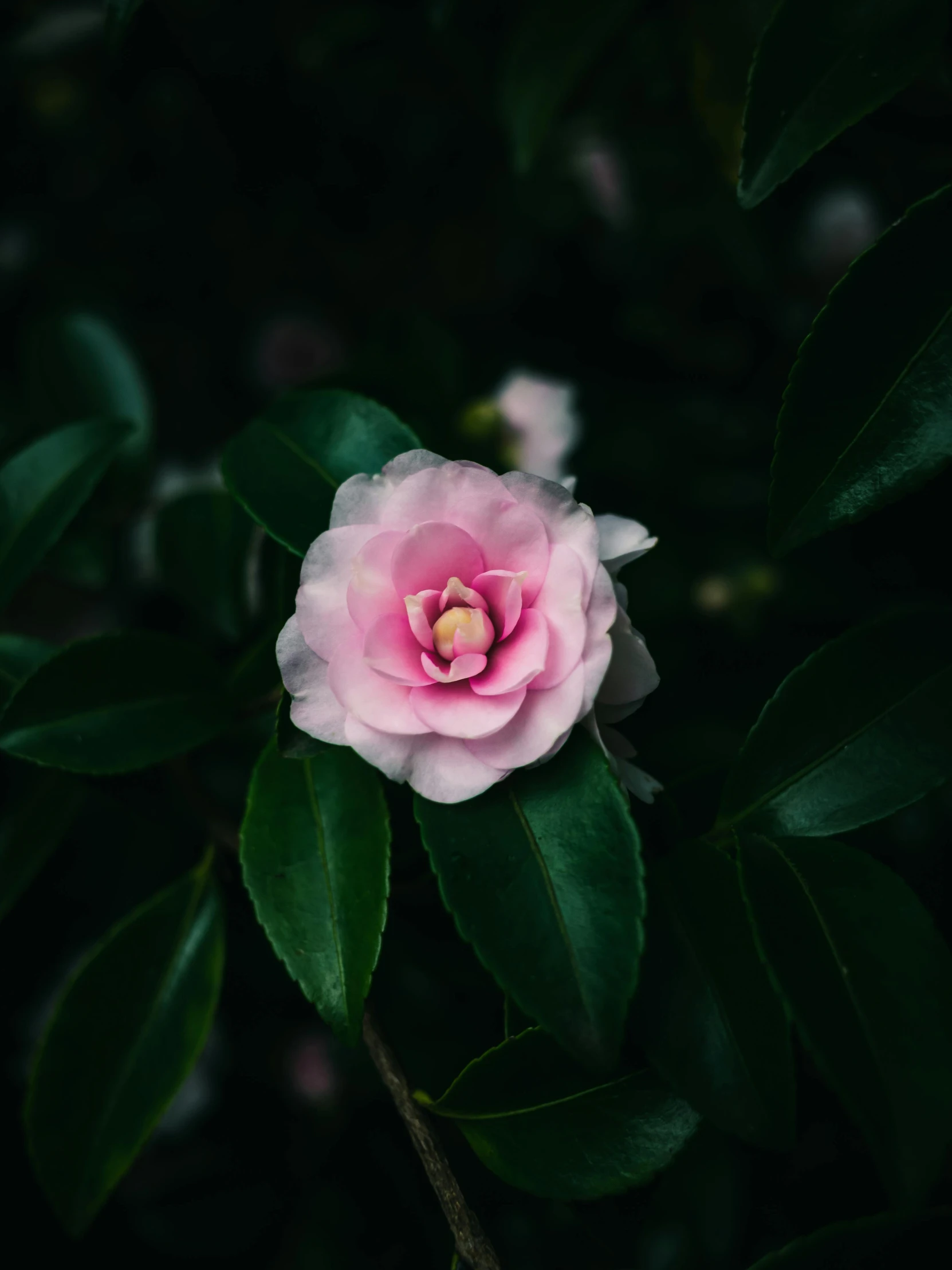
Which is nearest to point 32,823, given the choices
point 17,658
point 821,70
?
point 17,658

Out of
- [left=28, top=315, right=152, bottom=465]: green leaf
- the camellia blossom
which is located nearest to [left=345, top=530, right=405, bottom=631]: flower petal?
the camellia blossom

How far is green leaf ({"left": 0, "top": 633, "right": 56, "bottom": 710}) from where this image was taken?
0.65 metres

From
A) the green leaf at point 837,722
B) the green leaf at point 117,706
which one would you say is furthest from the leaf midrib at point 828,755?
the green leaf at point 117,706

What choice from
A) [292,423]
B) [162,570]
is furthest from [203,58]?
[292,423]

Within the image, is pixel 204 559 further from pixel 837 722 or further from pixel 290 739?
pixel 837 722

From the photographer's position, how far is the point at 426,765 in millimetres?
446

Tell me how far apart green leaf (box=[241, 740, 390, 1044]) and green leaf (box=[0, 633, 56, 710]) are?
22cm

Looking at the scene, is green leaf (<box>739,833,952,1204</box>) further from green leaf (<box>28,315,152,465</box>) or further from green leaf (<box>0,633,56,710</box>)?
green leaf (<box>28,315,152,465</box>)

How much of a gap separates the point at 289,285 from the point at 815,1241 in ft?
4.71

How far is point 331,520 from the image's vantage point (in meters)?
0.48

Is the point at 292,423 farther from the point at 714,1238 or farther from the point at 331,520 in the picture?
the point at 714,1238

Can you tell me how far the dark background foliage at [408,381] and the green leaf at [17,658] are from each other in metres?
0.12

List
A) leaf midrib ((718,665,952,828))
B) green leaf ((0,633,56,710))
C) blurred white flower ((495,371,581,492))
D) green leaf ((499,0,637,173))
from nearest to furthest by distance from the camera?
leaf midrib ((718,665,952,828))
green leaf ((0,633,56,710))
green leaf ((499,0,637,173))
blurred white flower ((495,371,581,492))

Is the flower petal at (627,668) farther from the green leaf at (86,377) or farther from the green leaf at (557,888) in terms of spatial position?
the green leaf at (86,377)
